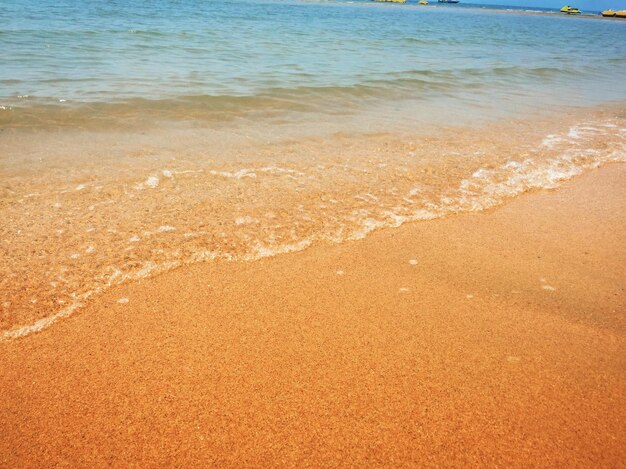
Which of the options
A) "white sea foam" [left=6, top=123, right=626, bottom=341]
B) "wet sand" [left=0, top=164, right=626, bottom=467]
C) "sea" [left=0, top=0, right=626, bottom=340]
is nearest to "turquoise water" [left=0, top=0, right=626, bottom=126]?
"sea" [left=0, top=0, right=626, bottom=340]

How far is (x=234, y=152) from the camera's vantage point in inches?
180

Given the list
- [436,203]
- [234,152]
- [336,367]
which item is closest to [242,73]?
[234,152]

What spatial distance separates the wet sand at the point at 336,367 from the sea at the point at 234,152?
330mm

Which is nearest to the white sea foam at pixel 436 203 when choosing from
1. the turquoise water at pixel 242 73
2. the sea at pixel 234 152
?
the sea at pixel 234 152

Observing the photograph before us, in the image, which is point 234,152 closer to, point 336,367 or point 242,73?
point 336,367

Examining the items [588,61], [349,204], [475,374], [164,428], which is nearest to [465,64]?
[588,61]

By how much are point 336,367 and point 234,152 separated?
10.6 feet

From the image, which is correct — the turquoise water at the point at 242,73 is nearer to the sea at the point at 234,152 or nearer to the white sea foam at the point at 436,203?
the sea at the point at 234,152

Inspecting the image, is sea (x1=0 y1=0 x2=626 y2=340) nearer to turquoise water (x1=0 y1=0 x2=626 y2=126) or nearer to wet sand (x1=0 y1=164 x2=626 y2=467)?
turquoise water (x1=0 y1=0 x2=626 y2=126)

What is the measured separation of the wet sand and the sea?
330mm

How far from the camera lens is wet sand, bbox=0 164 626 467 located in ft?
5.09

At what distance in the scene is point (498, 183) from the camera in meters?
4.03

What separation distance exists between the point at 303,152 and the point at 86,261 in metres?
2.75

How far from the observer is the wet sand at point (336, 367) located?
5.09 ft
